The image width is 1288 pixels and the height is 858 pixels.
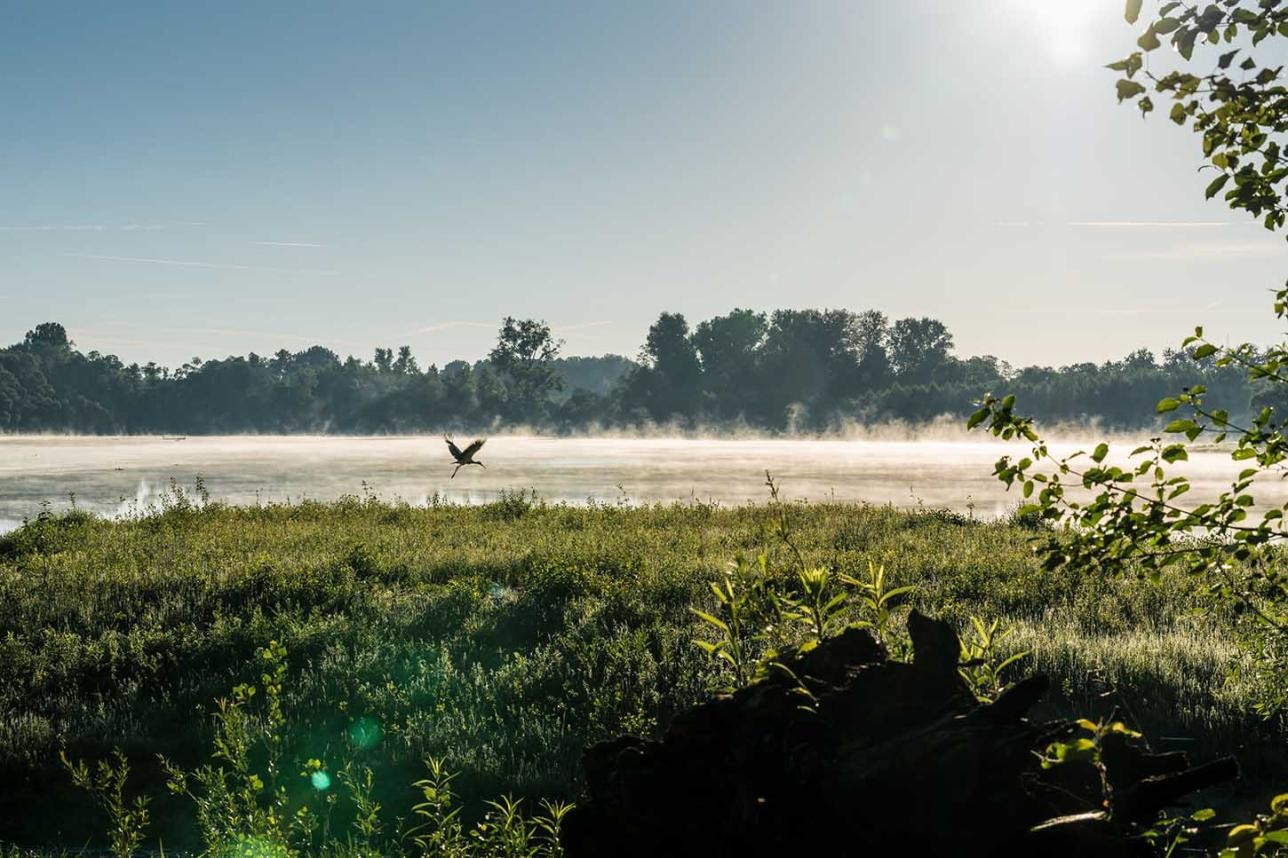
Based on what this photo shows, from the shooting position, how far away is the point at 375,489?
123 ft

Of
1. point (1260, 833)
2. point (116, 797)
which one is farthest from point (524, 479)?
point (1260, 833)

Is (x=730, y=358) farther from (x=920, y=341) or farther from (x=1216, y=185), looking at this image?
(x=1216, y=185)

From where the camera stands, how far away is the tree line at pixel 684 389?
11762 centimetres

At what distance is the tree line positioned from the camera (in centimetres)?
11762

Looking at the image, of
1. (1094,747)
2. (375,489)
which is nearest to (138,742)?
(1094,747)

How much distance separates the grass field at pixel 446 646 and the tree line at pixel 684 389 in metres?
103

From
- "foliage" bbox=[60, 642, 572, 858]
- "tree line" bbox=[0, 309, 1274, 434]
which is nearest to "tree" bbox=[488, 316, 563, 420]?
"tree line" bbox=[0, 309, 1274, 434]

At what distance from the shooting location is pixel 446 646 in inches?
486

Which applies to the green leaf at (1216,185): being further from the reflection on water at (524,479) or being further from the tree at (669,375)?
the tree at (669,375)

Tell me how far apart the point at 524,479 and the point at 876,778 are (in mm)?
41680

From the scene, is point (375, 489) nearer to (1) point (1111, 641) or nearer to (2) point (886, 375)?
(1) point (1111, 641)

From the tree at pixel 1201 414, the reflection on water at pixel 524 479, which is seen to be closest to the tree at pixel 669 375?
the reflection on water at pixel 524 479

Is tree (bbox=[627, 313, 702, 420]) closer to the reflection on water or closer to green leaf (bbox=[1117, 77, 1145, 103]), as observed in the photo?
the reflection on water

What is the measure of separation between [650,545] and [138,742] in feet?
35.2
